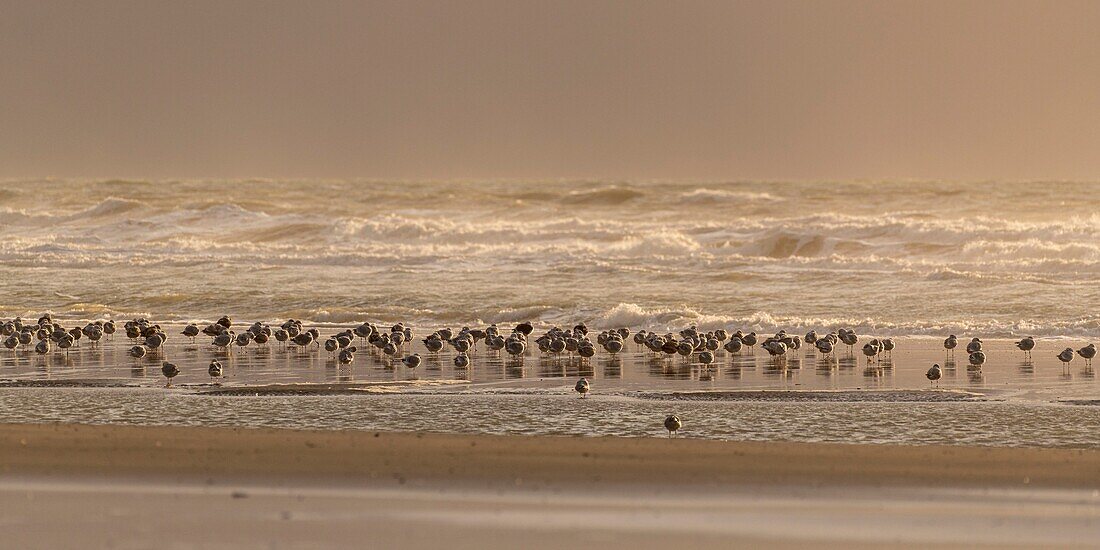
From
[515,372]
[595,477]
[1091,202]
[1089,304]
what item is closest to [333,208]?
[1091,202]

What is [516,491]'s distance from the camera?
11.3 meters

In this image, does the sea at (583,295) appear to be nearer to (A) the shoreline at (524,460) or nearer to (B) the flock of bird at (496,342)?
(B) the flock of bird at (496,342)

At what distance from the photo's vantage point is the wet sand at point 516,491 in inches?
385

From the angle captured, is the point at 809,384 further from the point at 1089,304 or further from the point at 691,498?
the point at 1089,304

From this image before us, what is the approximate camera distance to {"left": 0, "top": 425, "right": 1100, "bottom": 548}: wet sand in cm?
978

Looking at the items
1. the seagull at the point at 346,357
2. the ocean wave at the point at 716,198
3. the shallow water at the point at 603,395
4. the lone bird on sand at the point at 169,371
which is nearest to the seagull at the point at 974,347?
the shallow water at the point at 603,395

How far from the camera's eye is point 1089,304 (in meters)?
30.3

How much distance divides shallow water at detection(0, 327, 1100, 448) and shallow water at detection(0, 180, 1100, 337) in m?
7.00

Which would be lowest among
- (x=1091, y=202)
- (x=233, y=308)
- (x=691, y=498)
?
(x=691, y=498)

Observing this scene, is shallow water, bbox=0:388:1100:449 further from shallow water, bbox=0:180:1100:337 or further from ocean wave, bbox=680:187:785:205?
ocean wave, bbox=680:187:785:205

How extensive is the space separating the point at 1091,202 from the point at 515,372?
45.8 metres

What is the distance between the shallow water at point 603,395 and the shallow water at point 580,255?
700 cm

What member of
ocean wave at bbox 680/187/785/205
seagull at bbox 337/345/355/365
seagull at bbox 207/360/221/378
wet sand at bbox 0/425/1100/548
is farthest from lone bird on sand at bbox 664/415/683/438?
ocean wave at bbox 680/187/785/205

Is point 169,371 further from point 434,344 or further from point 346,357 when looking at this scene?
point 434,344
